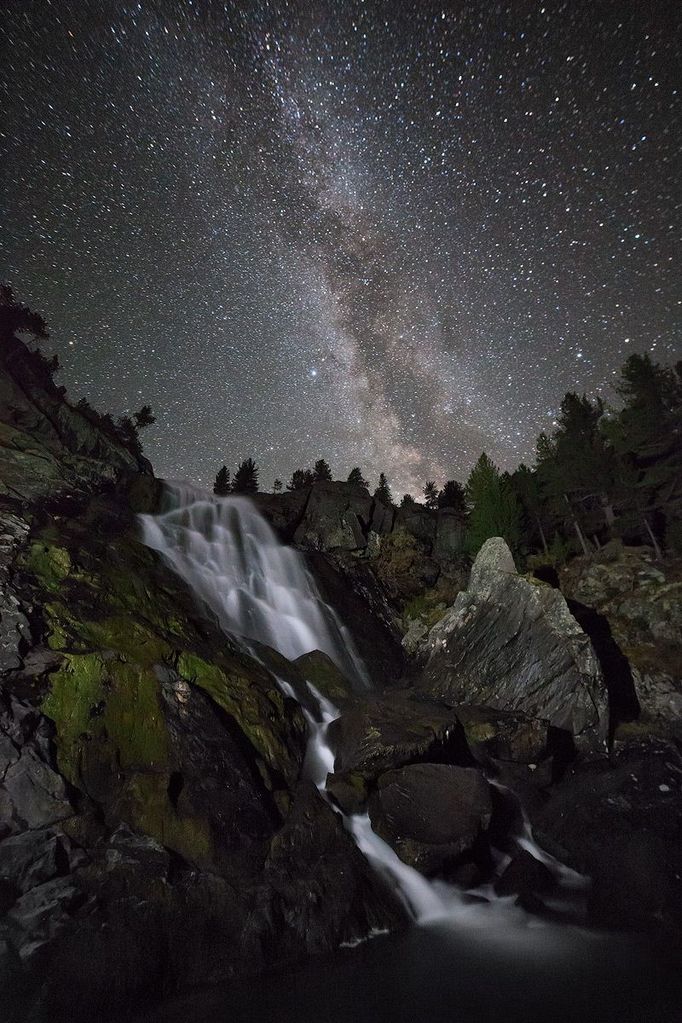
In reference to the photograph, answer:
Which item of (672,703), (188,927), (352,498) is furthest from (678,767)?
(352,498)

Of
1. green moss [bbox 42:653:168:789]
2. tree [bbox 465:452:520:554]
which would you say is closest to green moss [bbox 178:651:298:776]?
green moss [bbox 42:653:168:789]

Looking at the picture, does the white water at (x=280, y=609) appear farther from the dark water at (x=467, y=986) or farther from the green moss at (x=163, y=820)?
the green moss at (x=163, y=820)

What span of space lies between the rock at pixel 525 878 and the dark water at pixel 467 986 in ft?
4.81

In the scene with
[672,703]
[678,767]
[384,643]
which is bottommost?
[678,767]

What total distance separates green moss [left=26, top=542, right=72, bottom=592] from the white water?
6198mm

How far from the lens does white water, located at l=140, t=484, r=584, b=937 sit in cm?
994

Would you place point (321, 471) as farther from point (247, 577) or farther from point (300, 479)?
point (247, 577)

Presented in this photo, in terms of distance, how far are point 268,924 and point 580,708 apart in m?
13.9

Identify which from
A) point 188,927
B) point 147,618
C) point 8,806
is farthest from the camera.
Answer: point 147,618

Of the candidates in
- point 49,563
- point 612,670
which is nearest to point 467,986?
point 49,563

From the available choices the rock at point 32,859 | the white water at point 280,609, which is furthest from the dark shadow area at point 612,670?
the rock at point 32,859

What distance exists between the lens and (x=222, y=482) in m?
63.4

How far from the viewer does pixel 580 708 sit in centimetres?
1742

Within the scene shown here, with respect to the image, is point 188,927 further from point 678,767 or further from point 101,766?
point 678,767
